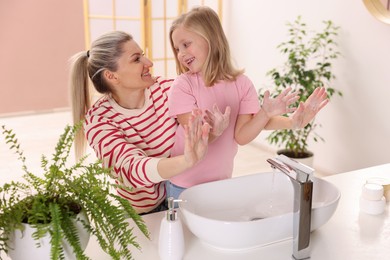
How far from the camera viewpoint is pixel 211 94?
1805 mm

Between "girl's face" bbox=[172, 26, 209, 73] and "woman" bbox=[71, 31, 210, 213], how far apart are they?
0.13 meters

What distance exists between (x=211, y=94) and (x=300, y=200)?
2.13 feet

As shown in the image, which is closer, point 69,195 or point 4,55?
point 69,195

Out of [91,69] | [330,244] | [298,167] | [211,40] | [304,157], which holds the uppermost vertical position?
[211,40]

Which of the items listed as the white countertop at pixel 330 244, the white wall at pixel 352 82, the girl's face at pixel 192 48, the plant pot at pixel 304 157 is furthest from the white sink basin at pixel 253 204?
the plant pot at pixel 304 157

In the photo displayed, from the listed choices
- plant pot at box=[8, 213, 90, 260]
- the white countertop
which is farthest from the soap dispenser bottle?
plant pot at box=[8, 213, 90, 260]

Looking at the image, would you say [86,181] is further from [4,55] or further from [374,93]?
[4,55]

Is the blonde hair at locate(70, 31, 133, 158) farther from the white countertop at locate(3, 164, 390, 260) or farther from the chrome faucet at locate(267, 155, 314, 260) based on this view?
the chrome faucet at locate(267, 155, 314, 260)

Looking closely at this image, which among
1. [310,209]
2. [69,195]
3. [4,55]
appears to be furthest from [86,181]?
[4,55]

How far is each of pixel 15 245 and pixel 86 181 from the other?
213mm

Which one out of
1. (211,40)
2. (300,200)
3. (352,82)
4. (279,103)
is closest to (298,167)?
(300,200)

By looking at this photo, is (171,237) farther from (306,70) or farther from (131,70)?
(306,70)

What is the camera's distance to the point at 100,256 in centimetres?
134

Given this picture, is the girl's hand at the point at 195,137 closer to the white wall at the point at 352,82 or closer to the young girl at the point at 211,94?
the young girl at the point at 211,94
